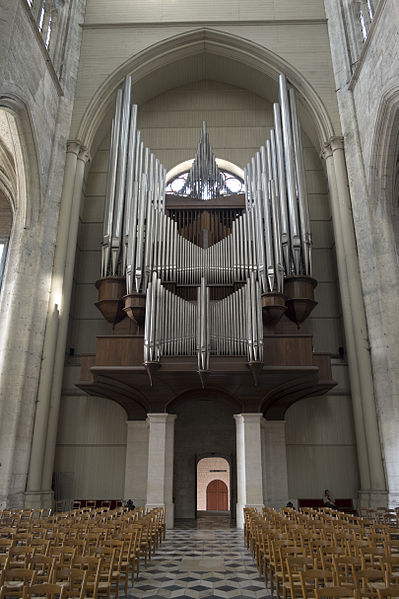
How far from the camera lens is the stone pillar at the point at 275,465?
559 inches

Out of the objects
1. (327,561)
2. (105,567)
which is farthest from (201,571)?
(327,561)

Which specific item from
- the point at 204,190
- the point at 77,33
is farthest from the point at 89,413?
the point at 77,33

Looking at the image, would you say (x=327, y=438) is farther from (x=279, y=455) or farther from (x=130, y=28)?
(x=130, y=28)

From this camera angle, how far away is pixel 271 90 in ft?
63.5

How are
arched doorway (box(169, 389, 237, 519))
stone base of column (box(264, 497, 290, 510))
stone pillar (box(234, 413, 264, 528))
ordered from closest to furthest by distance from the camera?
1. stone pillar (box(234, 413, 264, 528))
2. stone base of column (box(264, 497, 290, 510))
3. arched doorway (box(169, 389, 237, 519))

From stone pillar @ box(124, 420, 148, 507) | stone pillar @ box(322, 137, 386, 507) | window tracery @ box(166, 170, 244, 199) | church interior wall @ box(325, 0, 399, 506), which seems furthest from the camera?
window tracery @ box(166, 170, 244, 199)

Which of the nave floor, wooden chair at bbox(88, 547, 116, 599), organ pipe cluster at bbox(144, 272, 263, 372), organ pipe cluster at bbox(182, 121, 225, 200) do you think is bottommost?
the nave floor

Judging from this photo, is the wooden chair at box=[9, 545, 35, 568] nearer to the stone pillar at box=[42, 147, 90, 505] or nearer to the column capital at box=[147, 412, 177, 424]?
the stone pillar at box=[42, 147, 90, 505]

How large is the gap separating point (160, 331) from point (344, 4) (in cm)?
1421

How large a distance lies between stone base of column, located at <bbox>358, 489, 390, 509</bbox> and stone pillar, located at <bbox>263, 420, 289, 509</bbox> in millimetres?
2180

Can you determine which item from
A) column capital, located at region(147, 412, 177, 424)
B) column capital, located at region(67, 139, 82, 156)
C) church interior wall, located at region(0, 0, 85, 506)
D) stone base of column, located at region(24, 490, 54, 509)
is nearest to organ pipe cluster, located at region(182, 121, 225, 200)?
column capital, located at region(67, 139, 82, 156)

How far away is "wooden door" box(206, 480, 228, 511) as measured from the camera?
69.9 feet

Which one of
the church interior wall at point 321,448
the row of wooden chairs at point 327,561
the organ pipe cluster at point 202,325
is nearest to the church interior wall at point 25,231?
the organ pipe cluster at point 202,325

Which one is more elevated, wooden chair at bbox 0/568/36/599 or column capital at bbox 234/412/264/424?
column capital at bbox 234/412/264/424
